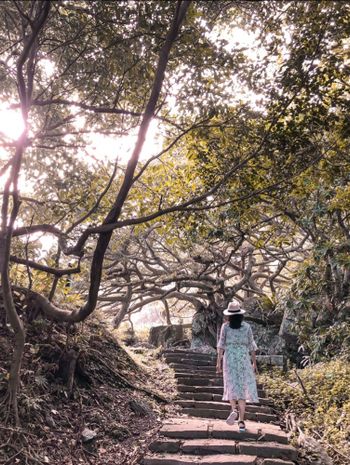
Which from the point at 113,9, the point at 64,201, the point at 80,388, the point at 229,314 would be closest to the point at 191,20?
the point at 113,9

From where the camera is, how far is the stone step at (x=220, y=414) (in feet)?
23.8

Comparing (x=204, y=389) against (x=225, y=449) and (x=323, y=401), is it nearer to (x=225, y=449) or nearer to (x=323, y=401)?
(x=323, y=401)

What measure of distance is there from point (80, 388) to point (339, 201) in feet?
17.4

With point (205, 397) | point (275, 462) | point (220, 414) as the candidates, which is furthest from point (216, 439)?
point (205, 397)

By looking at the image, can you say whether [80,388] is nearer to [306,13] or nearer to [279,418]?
[279,418]

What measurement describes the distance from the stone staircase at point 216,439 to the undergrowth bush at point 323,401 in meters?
0.53

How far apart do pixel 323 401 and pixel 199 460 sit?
333 centimetres

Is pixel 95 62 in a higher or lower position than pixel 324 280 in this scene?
higher

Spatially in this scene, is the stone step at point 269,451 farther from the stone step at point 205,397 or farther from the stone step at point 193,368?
the stone step at point 193,368

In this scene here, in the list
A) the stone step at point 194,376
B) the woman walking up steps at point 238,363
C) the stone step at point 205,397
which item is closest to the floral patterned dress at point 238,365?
the woman walking up steps at point 238,363

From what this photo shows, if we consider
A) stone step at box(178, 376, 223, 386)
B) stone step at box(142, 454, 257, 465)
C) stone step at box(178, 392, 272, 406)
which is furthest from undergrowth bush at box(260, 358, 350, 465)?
stone step at box(142, 454, 257, 465)

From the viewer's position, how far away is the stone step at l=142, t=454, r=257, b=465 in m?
5.00

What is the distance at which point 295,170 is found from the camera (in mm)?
6000

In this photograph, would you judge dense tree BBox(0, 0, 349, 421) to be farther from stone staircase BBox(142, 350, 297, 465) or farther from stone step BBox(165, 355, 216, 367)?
stone step BBox(165, 355, 216, 367)
